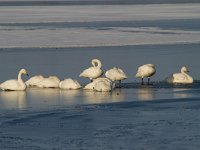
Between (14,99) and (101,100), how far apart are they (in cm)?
142

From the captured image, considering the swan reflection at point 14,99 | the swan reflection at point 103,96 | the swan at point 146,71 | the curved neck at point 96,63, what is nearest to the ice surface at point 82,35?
the curved neck at point 96,63

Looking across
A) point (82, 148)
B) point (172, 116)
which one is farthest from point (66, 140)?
point (172, 116)

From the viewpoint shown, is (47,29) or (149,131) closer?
(149,131)

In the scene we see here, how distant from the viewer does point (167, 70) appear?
17984mm

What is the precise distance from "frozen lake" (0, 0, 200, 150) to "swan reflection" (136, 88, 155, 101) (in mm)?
16

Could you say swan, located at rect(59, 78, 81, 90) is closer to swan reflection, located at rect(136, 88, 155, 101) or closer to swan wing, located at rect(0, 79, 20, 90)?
swan wing, located at rect(0, 79, 20, 90)

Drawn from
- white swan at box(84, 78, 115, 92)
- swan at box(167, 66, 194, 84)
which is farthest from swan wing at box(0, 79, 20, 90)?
swan at box(167, 66, 194, 84)

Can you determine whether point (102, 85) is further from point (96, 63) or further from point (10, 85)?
point (96, 63)

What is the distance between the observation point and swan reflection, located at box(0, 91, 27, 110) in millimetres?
13281

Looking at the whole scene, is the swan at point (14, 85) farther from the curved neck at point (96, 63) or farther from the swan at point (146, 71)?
the swan at point (146, 71)

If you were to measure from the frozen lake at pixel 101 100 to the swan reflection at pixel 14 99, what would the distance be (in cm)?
1

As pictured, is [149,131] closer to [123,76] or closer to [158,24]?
[123,76]

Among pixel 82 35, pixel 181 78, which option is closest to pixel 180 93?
pixel 181 78

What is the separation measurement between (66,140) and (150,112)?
8.23 feet
